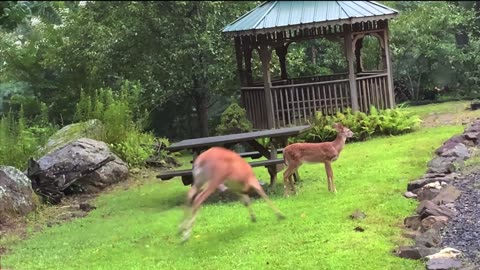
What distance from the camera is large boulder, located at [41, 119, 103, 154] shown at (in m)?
13.3

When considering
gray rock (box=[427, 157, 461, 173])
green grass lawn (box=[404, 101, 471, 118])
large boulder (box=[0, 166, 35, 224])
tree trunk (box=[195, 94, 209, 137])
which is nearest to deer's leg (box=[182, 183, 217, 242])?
gray rock (box=[427, 157, 461, 173])

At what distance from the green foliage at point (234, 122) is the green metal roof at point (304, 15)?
1.71 metres

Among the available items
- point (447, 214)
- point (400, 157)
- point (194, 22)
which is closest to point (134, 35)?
point (194, 22)

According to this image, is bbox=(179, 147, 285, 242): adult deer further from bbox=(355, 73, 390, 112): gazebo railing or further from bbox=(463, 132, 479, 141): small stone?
bbox=(355, 73, 390, 112): gazebo railing

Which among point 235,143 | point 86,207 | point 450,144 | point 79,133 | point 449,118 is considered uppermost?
point 235,143

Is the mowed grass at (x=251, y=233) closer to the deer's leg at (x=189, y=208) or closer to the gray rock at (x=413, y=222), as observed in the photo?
the gray rock at (x=413, y=222)

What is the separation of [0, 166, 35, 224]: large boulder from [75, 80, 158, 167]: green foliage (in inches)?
137

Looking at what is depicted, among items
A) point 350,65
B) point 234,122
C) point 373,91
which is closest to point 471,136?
point 350,65

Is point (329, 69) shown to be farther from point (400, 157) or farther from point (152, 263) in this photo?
point (152, 263)

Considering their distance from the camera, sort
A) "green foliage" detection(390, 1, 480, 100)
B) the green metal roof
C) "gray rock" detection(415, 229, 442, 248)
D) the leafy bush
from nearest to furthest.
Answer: "gray rock" detection(415, 229, 442, 248) → the leafy bush → the green metal roof → "green foliage" detection(390, 1, 480, 100)

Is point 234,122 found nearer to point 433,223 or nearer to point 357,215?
point 357,215

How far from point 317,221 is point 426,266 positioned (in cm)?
181

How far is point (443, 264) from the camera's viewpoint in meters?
5.41

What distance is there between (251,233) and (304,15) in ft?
28.2
